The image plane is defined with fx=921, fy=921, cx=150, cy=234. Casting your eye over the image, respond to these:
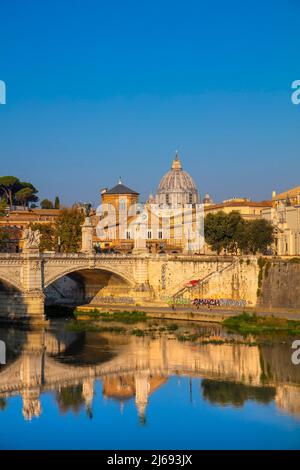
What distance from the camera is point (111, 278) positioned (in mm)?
42531

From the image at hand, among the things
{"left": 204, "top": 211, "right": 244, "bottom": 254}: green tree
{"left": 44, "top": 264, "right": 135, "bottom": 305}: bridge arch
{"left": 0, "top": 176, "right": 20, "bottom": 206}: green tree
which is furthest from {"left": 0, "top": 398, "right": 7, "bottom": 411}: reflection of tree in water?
{"left": 0, "top": 176, "right": 20, "bottom": 206}: green tree

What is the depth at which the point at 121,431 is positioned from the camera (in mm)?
20469

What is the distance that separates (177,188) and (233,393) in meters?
57.9

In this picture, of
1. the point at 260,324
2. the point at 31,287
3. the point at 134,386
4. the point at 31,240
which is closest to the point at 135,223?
the point at 31,240

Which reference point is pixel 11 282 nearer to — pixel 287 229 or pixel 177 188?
pixel 287 229

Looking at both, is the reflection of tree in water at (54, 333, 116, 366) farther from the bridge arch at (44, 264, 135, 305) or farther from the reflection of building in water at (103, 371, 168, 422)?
the bridge arch at (44, 264, 135, 305)

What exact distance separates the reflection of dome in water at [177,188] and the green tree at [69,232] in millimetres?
29038

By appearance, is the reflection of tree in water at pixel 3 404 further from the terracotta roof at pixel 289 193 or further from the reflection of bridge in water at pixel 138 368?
the terracotta roof at pixel 289 193

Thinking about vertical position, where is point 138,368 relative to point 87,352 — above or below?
below

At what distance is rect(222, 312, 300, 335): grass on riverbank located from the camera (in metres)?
32.2

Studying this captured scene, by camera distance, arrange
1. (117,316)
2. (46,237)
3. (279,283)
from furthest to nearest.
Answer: (46,237) < (117,316) < (279,283)

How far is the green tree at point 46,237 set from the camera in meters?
50.6

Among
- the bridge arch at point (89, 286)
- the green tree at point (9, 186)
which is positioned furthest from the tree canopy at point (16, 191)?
the bridge arch at point (89, 286)

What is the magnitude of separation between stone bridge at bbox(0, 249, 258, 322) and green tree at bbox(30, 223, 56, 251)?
6.47m
